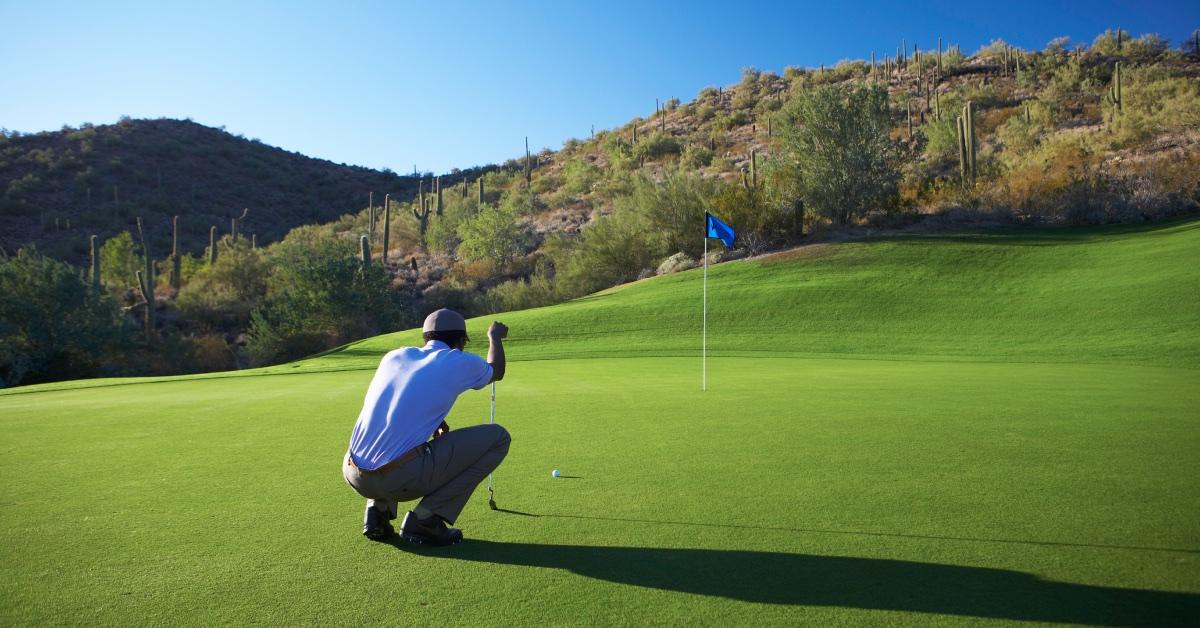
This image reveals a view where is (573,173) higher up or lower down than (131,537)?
higher up

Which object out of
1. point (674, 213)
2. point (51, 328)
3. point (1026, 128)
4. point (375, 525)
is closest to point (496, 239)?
point (674, 213)

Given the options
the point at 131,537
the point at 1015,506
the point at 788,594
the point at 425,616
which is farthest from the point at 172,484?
the point at 1015,506

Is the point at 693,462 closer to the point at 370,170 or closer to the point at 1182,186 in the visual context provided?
the point at 1182,186

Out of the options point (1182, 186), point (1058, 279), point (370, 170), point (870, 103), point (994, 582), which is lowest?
point (994, 582)

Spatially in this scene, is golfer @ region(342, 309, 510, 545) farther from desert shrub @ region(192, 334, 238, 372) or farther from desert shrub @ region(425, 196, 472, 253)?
desert shrub @ region(425, 196, 472, 253)

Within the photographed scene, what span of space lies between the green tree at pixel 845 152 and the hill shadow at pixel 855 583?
33060 millimetres

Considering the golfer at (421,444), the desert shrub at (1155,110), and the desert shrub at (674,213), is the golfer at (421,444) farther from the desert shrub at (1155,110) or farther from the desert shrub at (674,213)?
the desert shrub at (1155,110)

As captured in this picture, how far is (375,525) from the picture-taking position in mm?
5098

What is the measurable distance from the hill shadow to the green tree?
33060 millimetres

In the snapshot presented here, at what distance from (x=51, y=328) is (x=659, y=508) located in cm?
3414

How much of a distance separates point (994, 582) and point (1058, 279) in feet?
86.8

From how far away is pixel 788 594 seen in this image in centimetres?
408

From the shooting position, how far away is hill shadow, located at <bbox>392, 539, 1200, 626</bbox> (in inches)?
152

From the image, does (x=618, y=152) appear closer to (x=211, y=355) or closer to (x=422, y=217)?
(x=422, y=217)
